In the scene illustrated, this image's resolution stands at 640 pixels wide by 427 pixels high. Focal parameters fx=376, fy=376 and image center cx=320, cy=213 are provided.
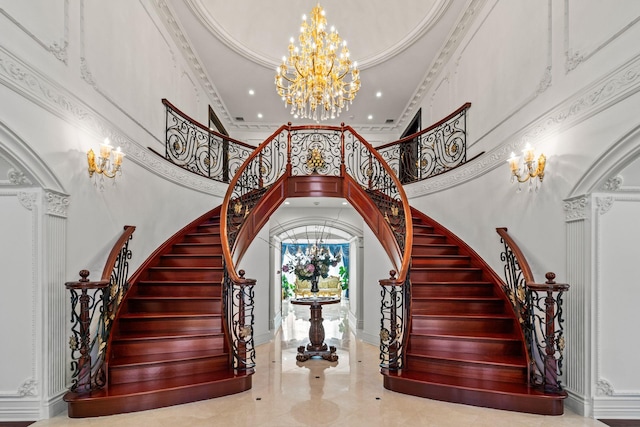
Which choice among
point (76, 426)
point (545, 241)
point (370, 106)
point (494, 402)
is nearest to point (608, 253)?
point (545, 241)

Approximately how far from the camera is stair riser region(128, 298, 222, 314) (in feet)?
15.6

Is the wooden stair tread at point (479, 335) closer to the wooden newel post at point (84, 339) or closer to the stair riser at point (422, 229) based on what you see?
the stair riser at point (422, 229)

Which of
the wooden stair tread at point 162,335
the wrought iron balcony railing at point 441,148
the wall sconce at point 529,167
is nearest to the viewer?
the wall sconce at point 529,167

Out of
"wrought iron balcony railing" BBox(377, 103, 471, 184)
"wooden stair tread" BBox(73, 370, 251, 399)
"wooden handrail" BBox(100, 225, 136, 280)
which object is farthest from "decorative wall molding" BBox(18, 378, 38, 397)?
"wrought iron balcony railing" BBox(377, 103, 471, 184)

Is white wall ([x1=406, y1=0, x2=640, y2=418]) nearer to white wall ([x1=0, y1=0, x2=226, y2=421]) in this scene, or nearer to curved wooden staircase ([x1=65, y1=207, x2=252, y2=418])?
curved wooden staircase ([x1=65, y1=207, x2=252, y2=418])

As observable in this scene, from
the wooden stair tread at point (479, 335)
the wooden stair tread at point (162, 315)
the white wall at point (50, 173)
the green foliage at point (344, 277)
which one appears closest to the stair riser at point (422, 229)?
the wooden stair tread at point (479, 335)

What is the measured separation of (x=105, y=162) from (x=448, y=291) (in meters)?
4.55

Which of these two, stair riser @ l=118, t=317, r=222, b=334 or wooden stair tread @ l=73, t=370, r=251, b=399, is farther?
stair riser @ l=118, t=317, r=222, b=334

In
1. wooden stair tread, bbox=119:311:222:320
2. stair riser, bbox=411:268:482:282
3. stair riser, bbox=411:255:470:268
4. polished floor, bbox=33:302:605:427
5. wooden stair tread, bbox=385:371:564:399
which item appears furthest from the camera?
stair riser, bbox=411:255:470:268

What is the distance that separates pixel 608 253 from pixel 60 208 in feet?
16.5

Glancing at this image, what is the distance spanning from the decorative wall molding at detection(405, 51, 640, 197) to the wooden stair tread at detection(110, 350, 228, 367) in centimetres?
429

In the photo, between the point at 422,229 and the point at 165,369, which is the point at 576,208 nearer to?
the point at 422,229

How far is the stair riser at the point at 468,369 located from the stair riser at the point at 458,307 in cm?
71

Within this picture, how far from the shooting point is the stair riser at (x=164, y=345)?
160 inches
